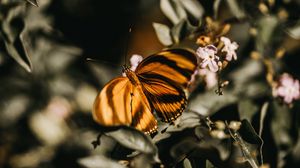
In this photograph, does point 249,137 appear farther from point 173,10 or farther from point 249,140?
point 173,10

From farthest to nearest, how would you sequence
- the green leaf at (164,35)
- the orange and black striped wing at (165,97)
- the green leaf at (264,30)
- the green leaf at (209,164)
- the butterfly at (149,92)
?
the green leaf at (264,30) < the green leaf at (164,35) < the orange and black striped wing at (165,97) < the butterfly at (149,92) < the green leaf at (209,164)

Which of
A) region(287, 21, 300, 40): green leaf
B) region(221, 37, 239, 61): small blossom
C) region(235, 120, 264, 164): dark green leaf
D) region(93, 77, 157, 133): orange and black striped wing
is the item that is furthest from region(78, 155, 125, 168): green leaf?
region(287, 21, 300, 40): green leaf

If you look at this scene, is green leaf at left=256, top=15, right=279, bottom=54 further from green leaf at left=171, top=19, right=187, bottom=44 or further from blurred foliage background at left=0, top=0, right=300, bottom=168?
green leaf at left=171, top=19, right=187, bottom=44

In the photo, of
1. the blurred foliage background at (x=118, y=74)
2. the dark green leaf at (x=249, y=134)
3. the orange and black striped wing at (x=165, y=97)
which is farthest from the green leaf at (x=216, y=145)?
the orange and black striped wing at (x=165, y=97)

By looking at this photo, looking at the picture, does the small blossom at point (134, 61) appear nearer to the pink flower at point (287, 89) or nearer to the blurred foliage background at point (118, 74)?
the blurred foliage background at point (118, 74)

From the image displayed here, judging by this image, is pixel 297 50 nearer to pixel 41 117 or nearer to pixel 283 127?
pixel 283 127

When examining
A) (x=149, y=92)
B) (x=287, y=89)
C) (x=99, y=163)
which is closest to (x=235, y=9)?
(x=287, y=89)
